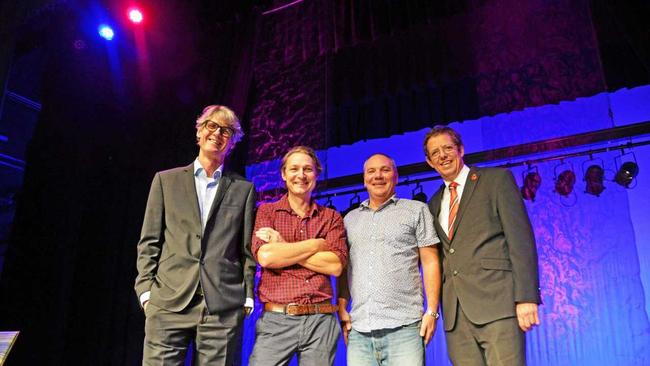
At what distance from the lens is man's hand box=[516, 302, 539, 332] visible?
1.92 metres

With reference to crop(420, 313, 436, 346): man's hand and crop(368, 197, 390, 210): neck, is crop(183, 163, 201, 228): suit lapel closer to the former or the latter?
crop(368, 197, 390, 210): neck

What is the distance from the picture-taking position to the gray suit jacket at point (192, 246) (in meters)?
1.98

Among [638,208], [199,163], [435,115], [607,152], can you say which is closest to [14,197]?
[199,163]

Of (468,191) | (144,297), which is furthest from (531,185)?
(144,297)

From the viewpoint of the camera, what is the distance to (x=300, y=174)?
224cm

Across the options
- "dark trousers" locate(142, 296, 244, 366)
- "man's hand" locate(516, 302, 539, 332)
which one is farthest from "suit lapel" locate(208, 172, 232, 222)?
"man's hand" locate(516, 302, 539, 332)

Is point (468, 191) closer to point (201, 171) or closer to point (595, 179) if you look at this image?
point (201, 171)

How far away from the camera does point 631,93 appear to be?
13.7ft

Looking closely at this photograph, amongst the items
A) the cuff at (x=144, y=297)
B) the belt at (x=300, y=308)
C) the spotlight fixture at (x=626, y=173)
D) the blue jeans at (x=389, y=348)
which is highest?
the spotlight fixture at (x=626, y=173)

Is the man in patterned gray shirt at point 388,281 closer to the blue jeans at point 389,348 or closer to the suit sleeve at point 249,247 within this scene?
the blue jeans at point 389,348

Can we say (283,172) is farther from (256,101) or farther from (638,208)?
(638,208)

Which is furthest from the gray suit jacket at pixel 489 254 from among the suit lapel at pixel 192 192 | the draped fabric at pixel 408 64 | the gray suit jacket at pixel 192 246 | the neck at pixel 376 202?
the draped fabric at pixel 408 64

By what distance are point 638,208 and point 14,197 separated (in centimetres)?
541

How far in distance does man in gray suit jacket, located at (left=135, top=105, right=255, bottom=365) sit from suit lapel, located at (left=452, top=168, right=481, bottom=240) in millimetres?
966
